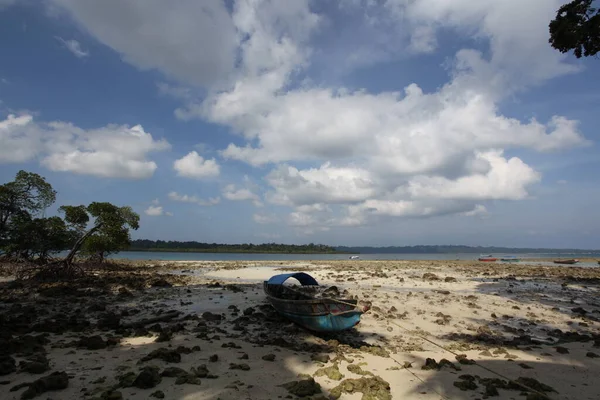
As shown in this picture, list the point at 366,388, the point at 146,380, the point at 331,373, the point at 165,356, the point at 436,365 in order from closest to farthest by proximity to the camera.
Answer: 1. the point at 146,380
2. the point at 366,388
3. the point at 331,373
4. the point at 165,356
5. the point at 436,365

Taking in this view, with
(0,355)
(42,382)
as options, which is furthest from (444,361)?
(0,355)

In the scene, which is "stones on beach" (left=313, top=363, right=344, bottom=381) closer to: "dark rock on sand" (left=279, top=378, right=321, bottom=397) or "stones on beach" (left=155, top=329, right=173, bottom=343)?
"dark rock on sand" (left=279, top=378, right=321, bottom=397)

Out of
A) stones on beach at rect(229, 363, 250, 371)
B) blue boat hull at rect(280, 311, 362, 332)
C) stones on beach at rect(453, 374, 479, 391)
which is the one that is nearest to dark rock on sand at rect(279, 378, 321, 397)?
stones on beach at rect(229, 363, 250, 371)

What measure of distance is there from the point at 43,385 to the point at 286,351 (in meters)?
6.12

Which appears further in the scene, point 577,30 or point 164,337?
point 577,30

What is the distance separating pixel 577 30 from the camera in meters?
16.8

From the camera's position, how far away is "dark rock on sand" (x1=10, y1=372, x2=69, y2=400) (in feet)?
21.7

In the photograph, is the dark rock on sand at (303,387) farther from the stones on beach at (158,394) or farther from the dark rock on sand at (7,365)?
the dark rock on sand at (7,365)

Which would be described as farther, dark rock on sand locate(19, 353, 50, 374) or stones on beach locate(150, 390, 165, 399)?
dark rock on sand locate(19, 353, 50, 374)

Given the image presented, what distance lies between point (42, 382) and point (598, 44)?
24826 millimetres

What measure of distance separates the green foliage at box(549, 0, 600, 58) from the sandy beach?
13307 mm

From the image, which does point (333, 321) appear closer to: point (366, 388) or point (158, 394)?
point (366, 388)

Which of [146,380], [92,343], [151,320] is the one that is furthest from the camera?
[151,320]

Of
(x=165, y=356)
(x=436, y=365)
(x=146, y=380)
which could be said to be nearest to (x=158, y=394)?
(x=146, y=380)
